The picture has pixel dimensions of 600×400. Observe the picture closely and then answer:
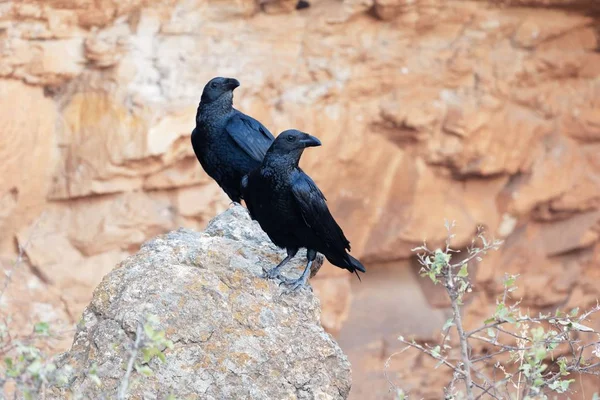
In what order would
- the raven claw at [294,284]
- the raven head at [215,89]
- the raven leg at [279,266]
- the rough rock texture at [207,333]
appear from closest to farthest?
the rough rock texture at [207,333] → the raven claw at [294,284] → the raven leg at [279,266] → the raven head at [215,89]

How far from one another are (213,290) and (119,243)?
6157mm

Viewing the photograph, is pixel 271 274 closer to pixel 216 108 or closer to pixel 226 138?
pixel 226 138

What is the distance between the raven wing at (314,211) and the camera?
4781mm

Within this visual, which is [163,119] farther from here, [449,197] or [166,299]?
[166,299]

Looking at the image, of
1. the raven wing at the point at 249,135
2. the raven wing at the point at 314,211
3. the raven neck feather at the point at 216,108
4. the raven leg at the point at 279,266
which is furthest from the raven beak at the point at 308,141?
the raven neck feather at the point at 216,108

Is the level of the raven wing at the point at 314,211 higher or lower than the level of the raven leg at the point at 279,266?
higher

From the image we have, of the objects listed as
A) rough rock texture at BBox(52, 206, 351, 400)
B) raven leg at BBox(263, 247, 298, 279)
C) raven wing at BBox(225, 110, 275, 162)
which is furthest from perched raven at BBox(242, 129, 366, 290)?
raven wing at BBox(225, 110, 275, 162)

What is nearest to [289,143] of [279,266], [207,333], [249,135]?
[279,266]

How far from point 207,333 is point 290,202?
2.80ft

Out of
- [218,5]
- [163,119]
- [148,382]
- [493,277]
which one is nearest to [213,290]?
[148,382]

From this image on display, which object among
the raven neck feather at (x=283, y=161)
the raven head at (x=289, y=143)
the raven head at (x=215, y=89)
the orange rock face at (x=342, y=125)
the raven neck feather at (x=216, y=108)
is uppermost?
the raven head at (x=289, y=143)

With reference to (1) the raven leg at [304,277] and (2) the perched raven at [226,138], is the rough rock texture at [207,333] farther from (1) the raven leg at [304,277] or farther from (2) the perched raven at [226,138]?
(2) the perched raven at [226,138]

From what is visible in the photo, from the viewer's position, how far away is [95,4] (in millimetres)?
9836

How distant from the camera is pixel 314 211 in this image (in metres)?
4.81
